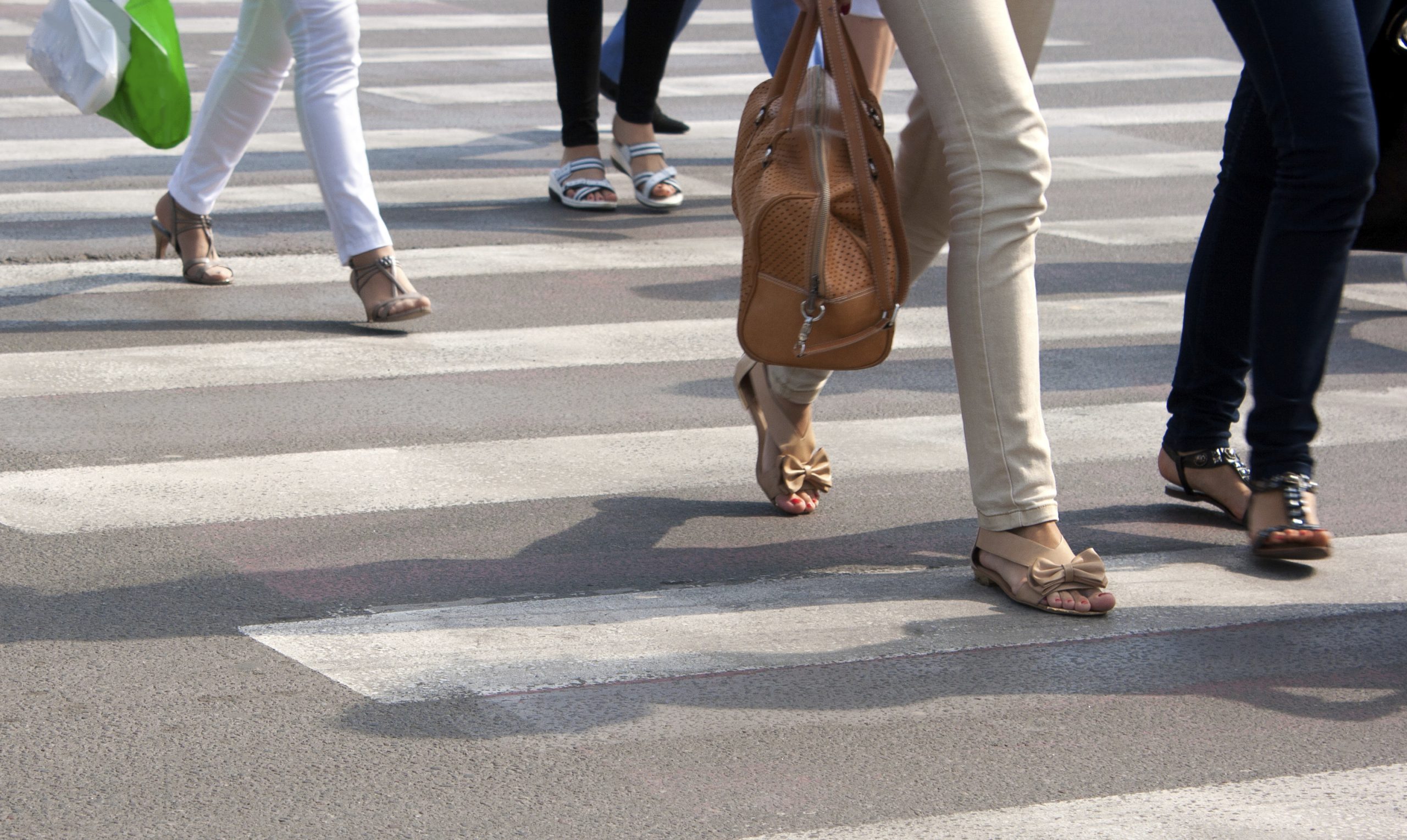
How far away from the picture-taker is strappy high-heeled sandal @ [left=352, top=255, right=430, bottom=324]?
5.16 metres

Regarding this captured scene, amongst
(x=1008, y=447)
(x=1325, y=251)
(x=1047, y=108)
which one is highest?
(x=1325, y=251)

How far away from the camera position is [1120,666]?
2988 millimetres

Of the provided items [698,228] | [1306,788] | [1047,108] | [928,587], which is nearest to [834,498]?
[928,587]

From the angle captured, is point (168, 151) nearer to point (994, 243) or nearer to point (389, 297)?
point (389, 297)

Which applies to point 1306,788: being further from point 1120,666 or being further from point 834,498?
point 834,498

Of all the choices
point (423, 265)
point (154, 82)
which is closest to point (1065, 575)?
point (154, 82)

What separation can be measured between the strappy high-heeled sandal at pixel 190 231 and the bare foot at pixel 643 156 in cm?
197

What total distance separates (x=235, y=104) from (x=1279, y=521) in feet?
11.6

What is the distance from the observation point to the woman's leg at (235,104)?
554cm

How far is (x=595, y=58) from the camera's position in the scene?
7.18 meters

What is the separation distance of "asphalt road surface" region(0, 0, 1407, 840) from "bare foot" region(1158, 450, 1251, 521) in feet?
0.24

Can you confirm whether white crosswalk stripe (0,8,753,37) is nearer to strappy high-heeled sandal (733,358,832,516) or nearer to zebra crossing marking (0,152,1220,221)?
zebra crossing marking (0,152,1220,221)

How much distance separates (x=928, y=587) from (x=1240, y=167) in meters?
1.12

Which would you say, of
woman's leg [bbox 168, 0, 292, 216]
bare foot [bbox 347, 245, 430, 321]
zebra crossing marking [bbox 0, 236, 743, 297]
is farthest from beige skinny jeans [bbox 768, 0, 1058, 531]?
woman's leg [bbox 168, 0, 292, 216]
